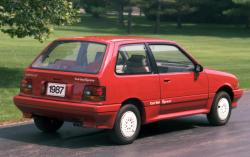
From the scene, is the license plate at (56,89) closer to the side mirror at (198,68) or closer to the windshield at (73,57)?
the windshield at (73,57)

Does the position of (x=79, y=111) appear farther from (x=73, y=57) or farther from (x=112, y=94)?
(x=73, y=57)

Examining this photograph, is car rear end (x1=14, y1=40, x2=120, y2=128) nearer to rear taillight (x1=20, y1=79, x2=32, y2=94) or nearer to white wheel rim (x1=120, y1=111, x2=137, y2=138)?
rear taillight (x1=20, y1=79, x2=32, y2=94)

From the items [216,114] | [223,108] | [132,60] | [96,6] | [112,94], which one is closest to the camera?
[112,94]

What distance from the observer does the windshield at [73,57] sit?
29.4 ft

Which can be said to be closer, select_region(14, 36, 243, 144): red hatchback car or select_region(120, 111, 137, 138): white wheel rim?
select_region(14, 36, 243, 144): red hatchback car

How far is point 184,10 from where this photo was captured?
241 feet

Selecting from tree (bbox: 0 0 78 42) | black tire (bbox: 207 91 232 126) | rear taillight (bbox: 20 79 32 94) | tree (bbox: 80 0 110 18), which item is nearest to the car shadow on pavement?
black tire (bbox: 207 91 232 126)

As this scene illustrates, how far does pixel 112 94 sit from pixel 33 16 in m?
8.54

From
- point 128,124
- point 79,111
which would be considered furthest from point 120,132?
point 79,111

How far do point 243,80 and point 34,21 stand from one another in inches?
263

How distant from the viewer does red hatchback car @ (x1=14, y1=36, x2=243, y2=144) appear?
8719 mm

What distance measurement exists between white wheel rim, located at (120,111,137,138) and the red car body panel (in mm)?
196

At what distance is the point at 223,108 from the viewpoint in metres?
10.9

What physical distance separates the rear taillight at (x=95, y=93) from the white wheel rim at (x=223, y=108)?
286cm
